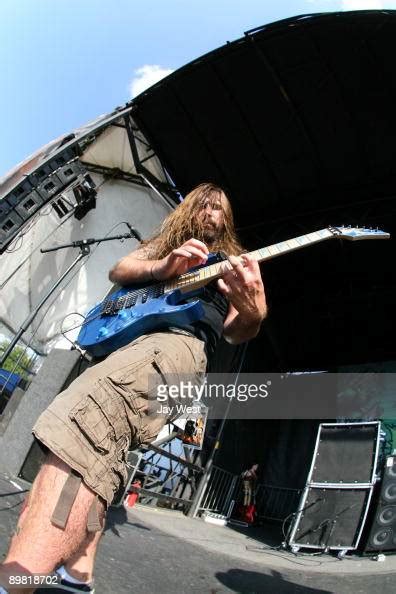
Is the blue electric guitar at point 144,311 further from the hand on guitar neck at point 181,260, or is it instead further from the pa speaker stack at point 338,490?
the pa speaker stack at point 338,490

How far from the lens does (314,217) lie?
697cm

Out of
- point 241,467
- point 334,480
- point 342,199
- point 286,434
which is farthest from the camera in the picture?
point 286,434

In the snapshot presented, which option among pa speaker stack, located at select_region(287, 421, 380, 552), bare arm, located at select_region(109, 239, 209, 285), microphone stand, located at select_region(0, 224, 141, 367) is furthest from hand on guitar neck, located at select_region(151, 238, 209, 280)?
pa speaker stack, located at select_region(287, 421, 380, 552)

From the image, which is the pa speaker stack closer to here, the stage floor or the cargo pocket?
the stage floor

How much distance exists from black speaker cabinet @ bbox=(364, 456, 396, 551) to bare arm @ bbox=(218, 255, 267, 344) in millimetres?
4622

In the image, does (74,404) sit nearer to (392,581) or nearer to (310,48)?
(392,581)

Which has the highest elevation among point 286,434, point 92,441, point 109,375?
point 286,434

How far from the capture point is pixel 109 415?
1.15m

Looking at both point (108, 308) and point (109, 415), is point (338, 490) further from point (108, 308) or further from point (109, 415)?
point (109, 415)

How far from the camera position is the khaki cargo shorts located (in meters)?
1.07

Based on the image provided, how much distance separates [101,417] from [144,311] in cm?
56

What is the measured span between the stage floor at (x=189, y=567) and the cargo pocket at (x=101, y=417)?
3.68 ft

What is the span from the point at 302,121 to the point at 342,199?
56.6 inches

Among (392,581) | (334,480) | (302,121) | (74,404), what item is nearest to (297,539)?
(334,480)
